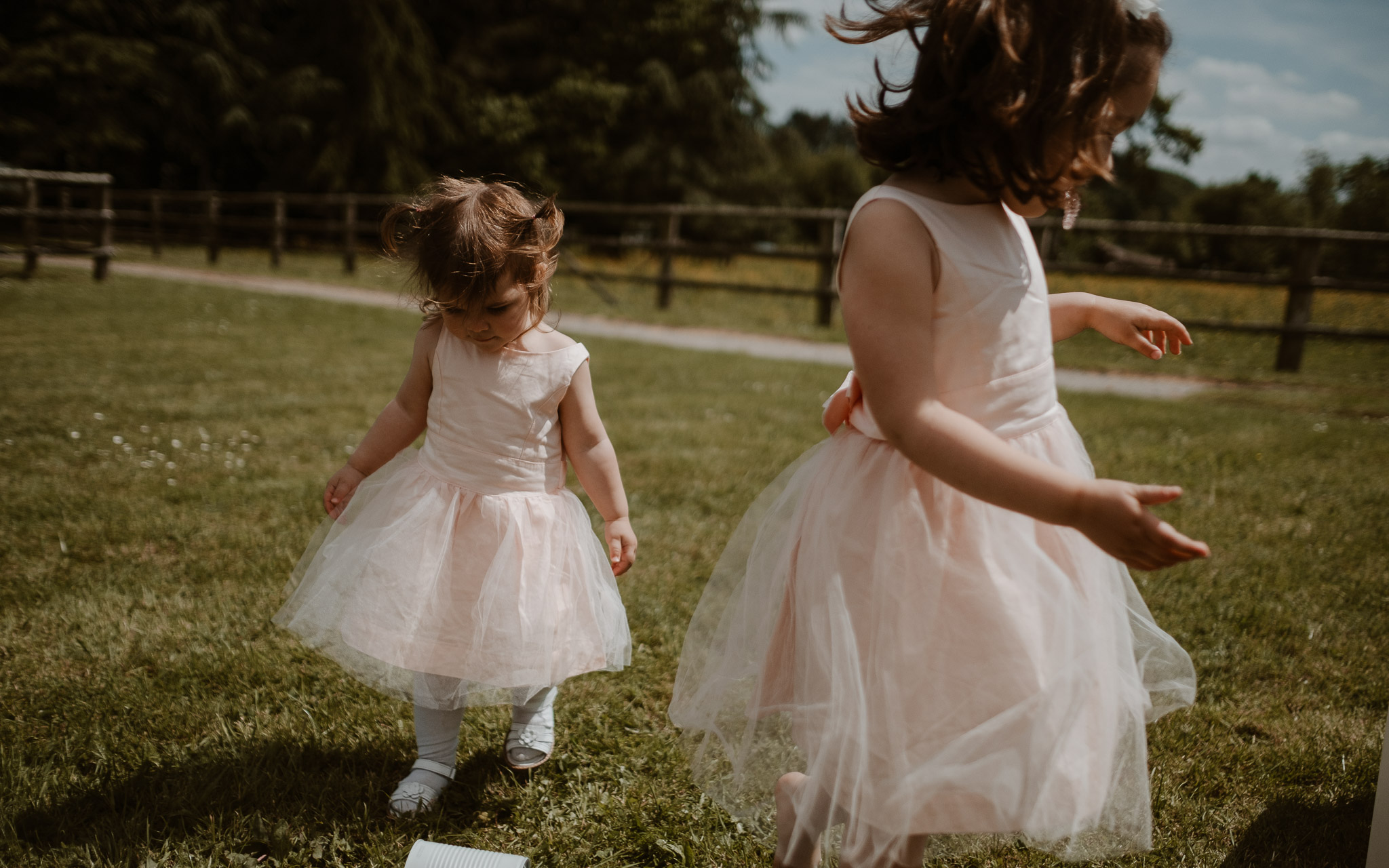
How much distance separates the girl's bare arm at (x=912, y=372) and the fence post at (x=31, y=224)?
12398 millimetres

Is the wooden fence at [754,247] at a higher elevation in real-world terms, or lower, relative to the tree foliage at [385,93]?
lower

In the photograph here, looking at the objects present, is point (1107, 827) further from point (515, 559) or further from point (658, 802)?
point (515, 559)

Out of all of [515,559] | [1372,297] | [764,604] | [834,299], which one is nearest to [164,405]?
[515,559]

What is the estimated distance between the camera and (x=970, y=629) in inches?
51.0

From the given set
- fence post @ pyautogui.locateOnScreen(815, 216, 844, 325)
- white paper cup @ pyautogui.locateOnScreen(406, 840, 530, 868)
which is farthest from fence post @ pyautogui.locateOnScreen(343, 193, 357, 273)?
white paper cup @ pyautogui.locateOnScreen(406, 840, 530, 868)

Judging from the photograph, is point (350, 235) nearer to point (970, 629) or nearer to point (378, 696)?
point (378, 696)

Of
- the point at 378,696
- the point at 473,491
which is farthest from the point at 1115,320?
the point at 378,696

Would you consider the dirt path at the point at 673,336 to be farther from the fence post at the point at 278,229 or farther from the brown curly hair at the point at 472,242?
the brown curly hair at the point at 472,242

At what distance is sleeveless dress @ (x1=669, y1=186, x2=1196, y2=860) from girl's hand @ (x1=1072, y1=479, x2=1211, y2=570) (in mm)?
184

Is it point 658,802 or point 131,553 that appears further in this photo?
point 131,553

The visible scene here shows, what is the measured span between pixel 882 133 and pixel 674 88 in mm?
25956

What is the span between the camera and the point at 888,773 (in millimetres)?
1292

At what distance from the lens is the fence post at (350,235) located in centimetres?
1572

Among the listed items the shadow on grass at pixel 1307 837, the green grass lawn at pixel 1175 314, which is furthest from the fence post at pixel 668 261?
the shadow on grass at pixel 1307 837
